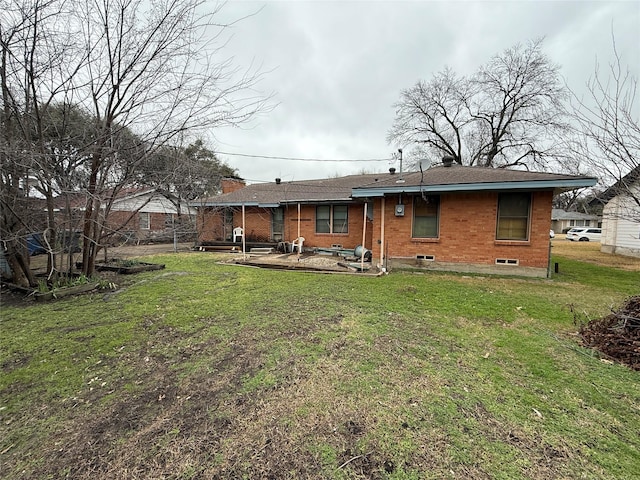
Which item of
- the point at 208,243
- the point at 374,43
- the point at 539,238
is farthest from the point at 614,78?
the point at 208,243

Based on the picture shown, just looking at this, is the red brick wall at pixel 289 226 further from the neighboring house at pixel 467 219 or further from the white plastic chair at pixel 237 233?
the neighboring house at pixel 467 219

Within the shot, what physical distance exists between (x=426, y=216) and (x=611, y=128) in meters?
4.52

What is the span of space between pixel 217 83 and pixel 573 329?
7.39 meters

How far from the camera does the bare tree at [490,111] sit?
1947cm

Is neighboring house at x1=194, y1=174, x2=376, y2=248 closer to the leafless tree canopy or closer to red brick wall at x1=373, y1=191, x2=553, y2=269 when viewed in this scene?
red brick wall at x1=373, y1=191, x2=553, y2=269

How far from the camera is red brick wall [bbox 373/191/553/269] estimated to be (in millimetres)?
7980

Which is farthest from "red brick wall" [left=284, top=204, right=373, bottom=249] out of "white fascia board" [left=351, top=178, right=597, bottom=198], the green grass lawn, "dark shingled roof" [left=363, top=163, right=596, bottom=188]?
the green grass lawn

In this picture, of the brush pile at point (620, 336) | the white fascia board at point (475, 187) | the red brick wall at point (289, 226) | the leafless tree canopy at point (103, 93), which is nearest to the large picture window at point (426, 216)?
the white fascia board at point (475, 187)

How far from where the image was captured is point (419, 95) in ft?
76.8

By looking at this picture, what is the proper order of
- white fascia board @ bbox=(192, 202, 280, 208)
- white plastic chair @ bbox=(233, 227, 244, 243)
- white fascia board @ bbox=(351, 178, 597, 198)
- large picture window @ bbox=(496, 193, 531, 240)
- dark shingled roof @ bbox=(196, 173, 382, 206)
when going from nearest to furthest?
1. white fascia board @ bbox=(351, 178, 597, 198)
2. large picture window @ bbox=(496, 193, 531, 240)
3. dark shingled roof @ bbox=(196, 173, 382, 206)
4. white fascia board @ bbox=(192, 202, 280, 208)
5. white plastic chair @ bbox=(233, 227, 244, 243)

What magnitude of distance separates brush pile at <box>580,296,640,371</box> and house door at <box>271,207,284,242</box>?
12.3 meters

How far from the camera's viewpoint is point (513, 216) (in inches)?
326

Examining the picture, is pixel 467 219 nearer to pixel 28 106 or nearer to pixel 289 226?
pixel 289 226

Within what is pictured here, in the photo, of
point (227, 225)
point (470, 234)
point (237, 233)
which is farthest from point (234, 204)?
point (470, 234)
